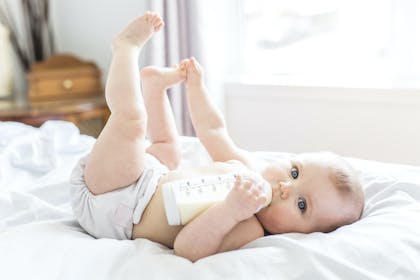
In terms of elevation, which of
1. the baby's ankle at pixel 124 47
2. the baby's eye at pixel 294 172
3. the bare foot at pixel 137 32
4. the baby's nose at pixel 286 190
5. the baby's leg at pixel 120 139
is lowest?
the baby's nose at pixel 286 190

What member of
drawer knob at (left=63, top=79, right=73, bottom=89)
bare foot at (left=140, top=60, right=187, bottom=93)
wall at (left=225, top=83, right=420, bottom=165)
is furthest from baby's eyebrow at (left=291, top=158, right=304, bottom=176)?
drawer knob at (left=63, top=79, right=73, bottom=89)

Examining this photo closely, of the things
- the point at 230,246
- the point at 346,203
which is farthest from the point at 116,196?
the point at 346,203

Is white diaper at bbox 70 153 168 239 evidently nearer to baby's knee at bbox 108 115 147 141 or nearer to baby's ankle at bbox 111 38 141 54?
baby's knee at bbox 108 115 147 141

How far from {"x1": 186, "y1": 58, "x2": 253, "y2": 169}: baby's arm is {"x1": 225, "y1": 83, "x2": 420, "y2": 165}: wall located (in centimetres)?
101

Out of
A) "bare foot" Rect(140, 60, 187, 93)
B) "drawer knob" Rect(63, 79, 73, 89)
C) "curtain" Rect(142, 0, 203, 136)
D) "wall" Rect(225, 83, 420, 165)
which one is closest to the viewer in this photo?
"bare foot" Rect(140, 60, 187, 93)

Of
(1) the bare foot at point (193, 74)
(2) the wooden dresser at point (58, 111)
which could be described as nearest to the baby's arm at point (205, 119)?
(1) the bare foot at point (193, 74)

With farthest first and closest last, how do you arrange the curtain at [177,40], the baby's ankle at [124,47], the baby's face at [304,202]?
the curtain at [177,40] → the baby's ankle at [124,47] → the baby's face at [304,202]

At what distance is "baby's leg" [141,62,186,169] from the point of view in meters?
1.49

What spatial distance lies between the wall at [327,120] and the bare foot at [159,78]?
1095mm

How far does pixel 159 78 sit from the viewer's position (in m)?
1.48

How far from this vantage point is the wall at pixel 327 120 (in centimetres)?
228

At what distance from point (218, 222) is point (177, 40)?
170cm

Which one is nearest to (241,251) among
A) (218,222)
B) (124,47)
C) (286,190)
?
(218,222)

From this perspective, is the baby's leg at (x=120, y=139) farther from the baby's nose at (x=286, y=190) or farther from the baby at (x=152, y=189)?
the baby's nose at (x=286, y=190)
